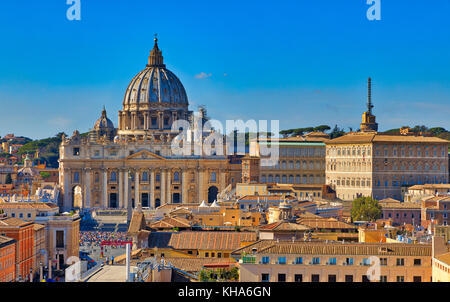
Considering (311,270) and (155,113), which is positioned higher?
(155,113)

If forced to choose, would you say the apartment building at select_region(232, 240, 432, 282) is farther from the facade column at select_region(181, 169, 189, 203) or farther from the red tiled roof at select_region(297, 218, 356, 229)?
the facade column at select_region(181, 169, 189, 203)

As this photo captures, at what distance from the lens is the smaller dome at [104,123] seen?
145 meters

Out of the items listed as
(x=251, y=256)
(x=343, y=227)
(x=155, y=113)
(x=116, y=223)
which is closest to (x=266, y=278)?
(x=251, y=256)

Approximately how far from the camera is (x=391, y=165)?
10369 centimetres

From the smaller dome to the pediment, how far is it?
20.6 m

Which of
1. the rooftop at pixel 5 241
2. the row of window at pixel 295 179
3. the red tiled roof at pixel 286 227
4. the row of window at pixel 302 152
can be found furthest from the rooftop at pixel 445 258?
the row of window at pixel 302 152

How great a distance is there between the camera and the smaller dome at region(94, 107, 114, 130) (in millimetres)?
144750

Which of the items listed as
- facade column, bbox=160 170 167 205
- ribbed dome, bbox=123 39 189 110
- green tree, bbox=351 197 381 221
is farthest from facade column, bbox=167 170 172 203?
green tree, bbox=351 197 381 221

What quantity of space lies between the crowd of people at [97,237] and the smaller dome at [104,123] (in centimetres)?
6114

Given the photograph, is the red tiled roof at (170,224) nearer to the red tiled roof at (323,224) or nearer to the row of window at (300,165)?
the red tiled roof at (323,224)

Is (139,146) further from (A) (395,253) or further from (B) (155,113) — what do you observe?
(A) (395,253)
